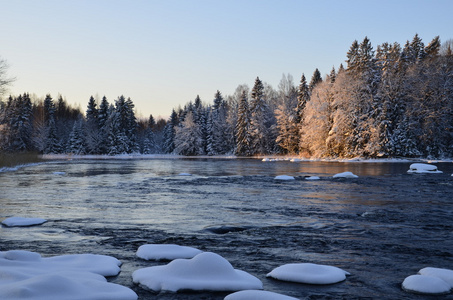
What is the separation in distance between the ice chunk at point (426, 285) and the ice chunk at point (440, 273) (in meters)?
0.19

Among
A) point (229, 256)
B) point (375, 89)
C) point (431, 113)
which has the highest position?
point (375, 89)

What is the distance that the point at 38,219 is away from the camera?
9.50 meters

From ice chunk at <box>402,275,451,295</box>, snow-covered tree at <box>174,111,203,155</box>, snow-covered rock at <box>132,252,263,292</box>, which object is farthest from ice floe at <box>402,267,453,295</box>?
snow-covered tree at <box>174,111,203,155</box>

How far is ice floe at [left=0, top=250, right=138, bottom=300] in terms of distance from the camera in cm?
434

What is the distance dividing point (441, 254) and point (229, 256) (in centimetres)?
358

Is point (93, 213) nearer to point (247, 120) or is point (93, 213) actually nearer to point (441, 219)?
point (441, 219)

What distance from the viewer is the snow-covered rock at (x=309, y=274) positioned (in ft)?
17.3

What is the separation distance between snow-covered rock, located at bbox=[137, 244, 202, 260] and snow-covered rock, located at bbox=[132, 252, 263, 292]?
778mm

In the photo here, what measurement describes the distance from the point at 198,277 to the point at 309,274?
1.52m

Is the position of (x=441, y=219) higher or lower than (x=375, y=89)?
lower

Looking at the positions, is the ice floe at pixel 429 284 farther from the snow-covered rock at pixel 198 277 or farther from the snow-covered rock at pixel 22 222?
the snow-covered rock at pixel 22 222

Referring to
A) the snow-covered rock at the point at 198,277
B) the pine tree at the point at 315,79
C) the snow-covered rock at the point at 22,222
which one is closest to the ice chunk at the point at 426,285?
the snow-covered rock at the point at 198,277

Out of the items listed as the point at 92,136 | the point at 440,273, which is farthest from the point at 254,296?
the point at 92,136

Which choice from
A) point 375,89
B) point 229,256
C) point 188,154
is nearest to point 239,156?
point 188,154
